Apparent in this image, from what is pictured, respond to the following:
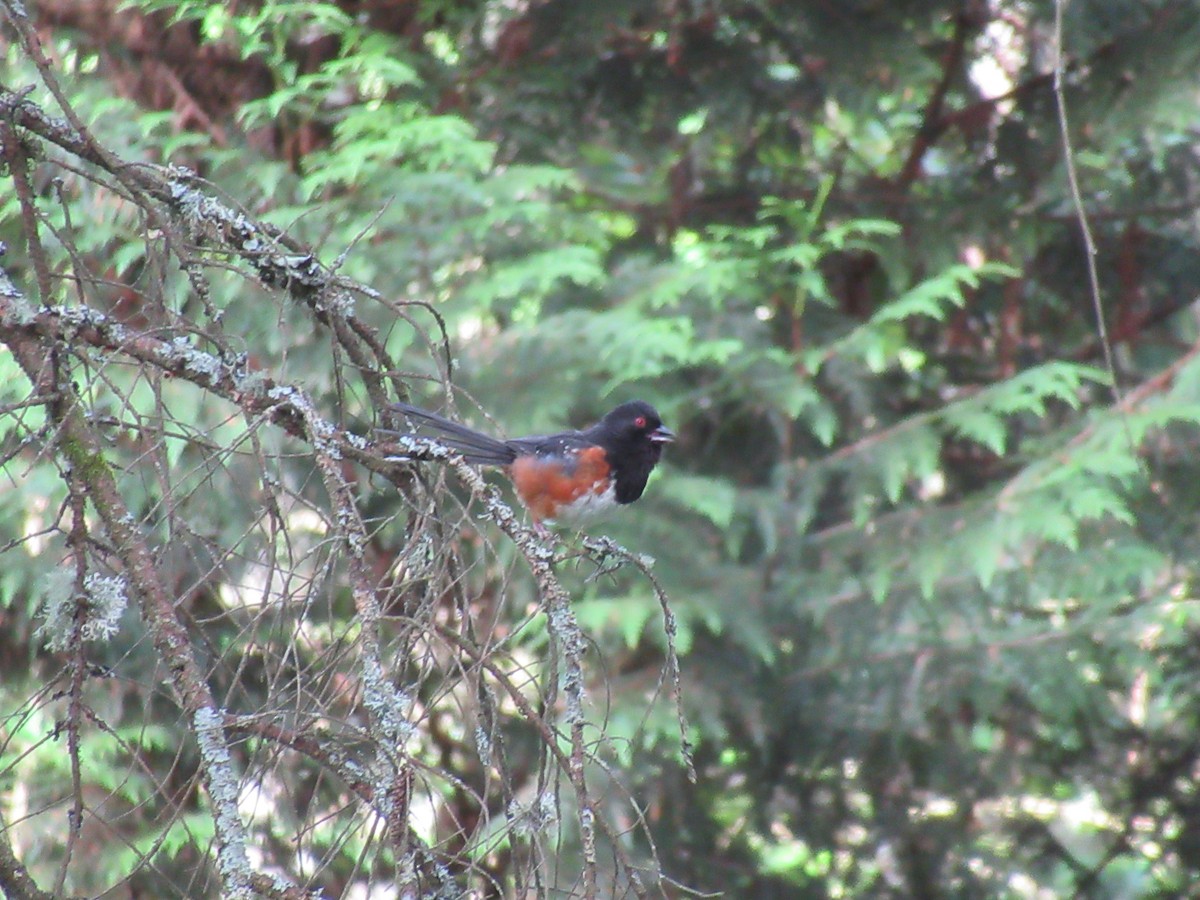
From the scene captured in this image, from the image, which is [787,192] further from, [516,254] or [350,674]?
[350,674]

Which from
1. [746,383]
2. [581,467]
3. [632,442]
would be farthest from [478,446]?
[746,383]

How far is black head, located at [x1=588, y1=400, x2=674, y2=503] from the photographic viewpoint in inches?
157

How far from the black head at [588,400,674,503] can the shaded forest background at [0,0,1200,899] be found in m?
0.27

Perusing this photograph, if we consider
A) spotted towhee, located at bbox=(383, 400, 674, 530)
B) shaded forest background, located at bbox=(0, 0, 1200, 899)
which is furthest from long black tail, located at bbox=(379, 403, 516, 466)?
shaded forest background, located at bbox=(0, 0, 1200, 899)

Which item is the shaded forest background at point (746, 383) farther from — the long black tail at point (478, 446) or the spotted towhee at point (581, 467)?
the long black tail at point (478, 446)

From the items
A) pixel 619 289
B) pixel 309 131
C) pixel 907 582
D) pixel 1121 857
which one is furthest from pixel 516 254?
pixel 1121 857

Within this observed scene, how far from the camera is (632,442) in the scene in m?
4.05

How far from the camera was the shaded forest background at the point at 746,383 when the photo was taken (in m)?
4.23

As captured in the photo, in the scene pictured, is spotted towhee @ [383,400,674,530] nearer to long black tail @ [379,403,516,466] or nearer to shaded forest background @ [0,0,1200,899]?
long black tail @ [379,403,516,466]

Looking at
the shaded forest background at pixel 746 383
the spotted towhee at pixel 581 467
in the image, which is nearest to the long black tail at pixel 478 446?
the spotted towhee at pixel 581 467

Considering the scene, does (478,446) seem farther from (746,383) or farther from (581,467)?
(746,383)

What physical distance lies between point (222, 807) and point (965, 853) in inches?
201

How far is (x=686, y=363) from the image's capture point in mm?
4730

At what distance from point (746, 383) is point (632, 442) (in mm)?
1029
